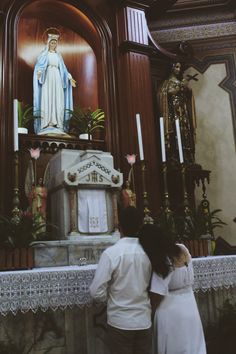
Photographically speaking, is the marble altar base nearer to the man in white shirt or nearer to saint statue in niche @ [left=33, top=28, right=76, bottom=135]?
the man in white shirt

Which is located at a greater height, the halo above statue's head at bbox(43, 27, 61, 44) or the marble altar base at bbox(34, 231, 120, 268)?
the halo above statue's head at bbox(43, 27, 61, 44)

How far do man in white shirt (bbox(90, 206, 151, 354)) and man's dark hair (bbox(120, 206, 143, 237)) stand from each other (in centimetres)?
10

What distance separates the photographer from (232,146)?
321 inches

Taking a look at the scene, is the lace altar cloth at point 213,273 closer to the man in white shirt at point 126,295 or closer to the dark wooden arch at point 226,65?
the man in white shirt at point 126,295

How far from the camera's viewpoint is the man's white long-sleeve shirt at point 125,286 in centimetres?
293

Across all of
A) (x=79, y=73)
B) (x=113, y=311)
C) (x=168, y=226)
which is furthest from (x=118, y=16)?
(x=113, y=311)

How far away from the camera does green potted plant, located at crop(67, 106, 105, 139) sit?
22.2ft

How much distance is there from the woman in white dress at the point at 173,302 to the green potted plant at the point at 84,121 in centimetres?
377

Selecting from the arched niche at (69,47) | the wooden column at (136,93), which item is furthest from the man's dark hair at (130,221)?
the arched niche at (69,47)

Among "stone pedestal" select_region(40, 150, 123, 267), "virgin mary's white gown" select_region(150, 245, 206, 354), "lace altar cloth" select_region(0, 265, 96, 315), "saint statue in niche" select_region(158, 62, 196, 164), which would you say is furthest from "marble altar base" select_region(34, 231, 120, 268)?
"saint statue in niche" select_region(158, 62, 196, 164)

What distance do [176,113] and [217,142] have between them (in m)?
1.41

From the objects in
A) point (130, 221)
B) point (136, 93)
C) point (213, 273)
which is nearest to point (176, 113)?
point (136, 93)

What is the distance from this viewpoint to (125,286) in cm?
295

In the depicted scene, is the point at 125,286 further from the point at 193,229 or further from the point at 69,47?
the point at 69,47
